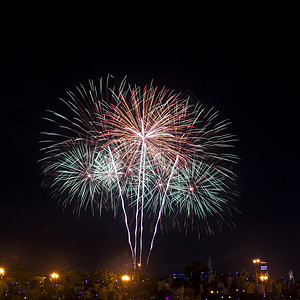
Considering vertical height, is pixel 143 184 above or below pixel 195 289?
above

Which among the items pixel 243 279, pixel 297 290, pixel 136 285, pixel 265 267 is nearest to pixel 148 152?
pixel 136 285

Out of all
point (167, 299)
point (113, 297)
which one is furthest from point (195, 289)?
point (113, 297)

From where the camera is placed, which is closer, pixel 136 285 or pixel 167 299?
pixel 167 299

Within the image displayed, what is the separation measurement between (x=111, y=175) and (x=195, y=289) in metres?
8.74

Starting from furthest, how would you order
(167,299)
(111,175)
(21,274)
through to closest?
1. (21,274)
2. (111,175)
3. (167,299)

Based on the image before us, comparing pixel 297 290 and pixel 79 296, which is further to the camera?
pixel 297 290

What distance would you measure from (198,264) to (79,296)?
1255 centimetres

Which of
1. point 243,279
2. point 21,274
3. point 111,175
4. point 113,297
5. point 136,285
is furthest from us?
point 21,274

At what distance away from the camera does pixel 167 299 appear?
12.1 metres

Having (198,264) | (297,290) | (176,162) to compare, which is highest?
(176,162)

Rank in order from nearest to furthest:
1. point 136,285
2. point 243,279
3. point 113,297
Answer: point 113,297, point 136,285, point 243,279

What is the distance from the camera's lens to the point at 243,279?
17.2 meters

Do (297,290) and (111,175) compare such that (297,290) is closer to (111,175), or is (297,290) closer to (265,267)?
(111,175)

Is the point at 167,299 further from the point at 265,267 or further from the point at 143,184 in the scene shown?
the point at 265,267
